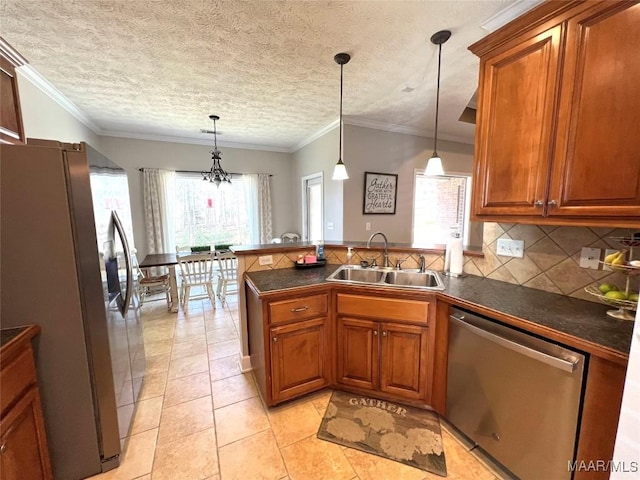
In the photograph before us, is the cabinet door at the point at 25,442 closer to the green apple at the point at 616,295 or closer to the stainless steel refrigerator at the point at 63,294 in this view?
the stainless steel refrigerator at the point at 63,294

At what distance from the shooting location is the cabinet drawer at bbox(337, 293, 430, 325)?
1667mm

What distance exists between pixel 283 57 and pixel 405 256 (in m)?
1.96

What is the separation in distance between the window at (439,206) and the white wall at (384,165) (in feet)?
0.78

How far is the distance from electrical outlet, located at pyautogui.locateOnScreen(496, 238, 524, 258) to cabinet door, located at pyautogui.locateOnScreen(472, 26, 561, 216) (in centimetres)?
38

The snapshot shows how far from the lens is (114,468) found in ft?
4.63

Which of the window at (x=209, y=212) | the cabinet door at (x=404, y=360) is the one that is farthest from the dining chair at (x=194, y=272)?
the cabinet door at (x=404, y=360)

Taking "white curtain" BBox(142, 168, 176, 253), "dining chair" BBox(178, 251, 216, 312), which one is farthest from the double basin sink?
"white curtain" BBox(142, 168, 176, 253)

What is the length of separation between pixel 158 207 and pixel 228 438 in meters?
3.94

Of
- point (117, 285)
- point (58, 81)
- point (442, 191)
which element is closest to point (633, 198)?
point (117, 285)

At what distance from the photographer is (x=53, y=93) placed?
2666mm

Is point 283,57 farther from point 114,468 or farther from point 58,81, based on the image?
point 114,468

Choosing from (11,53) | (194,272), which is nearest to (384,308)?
(11,53)

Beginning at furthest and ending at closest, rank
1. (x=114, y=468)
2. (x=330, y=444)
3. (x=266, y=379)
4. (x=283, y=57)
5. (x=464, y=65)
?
(x=464, y=65) < (x=283, y=57) < (x=266, y=379) < (x=330, y=444) < (x=114, y=468)

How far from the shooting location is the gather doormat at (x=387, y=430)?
1.47 metres
